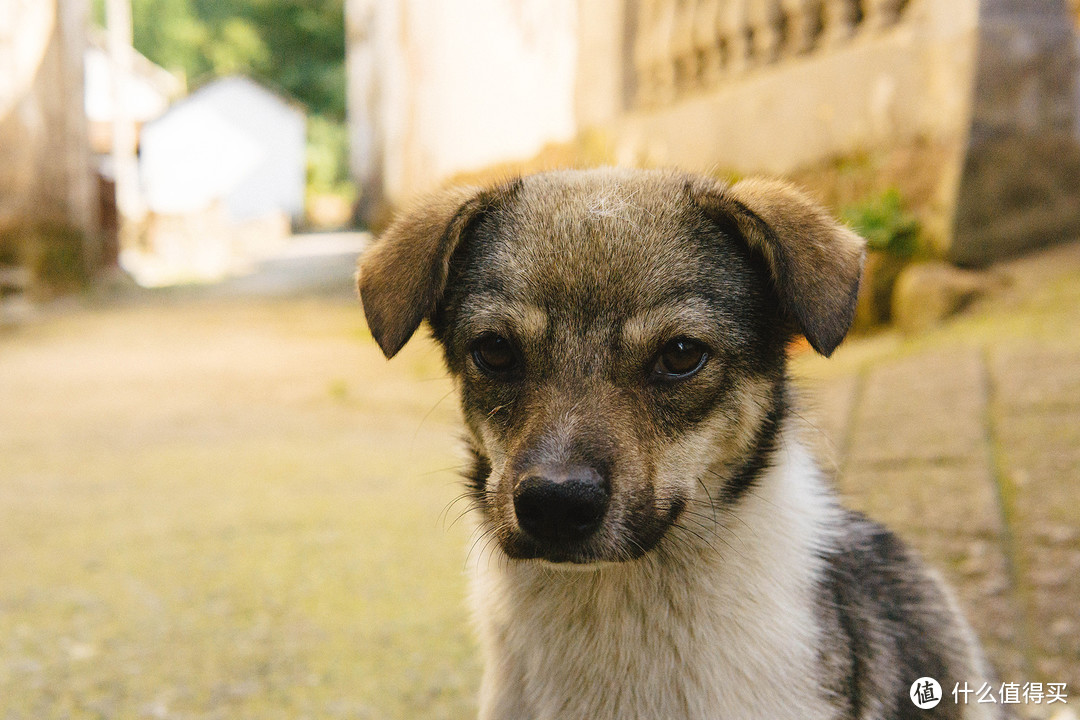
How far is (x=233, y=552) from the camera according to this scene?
14.8 feet

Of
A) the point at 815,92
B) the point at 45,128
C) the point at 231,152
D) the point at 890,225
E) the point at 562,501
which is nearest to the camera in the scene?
the point at 562,501

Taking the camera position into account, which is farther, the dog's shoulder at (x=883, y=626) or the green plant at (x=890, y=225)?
the green plant at (x=890, y=225)

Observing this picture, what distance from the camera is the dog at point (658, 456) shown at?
2.24m

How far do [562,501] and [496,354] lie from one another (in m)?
0.54

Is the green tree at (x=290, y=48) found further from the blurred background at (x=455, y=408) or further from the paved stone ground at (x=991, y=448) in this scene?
the paved stone ground at (x=991, y=448)

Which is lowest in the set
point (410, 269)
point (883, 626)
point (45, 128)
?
point (883, 626)

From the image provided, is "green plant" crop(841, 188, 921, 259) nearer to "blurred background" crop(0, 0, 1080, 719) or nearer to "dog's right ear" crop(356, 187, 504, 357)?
"blurred background" crop(0, 0, 1080, 719)

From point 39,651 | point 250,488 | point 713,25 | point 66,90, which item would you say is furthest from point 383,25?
point 39,651

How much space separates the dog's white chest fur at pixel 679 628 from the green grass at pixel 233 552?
690mm

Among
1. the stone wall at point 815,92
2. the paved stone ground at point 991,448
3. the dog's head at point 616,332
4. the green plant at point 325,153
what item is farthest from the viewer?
the green plant at point 325,153

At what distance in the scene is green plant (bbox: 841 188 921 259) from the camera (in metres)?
6.14

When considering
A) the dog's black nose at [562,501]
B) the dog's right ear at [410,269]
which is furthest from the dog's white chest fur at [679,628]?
the dog's right ear at [410,269]

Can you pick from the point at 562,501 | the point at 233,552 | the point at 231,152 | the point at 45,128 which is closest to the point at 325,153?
the point at 231,152

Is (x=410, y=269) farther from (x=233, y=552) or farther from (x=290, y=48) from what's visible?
(x=290, y=48)
